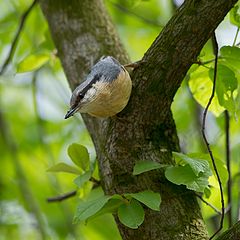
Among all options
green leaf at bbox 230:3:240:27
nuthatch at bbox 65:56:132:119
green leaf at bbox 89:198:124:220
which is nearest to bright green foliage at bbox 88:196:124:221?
green leaf at bbox 89:198:124:220

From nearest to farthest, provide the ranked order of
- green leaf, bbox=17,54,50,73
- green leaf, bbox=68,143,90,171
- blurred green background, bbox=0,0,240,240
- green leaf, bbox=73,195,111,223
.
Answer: green leaf, bbox=73,195,111,223
green leaf, bbox=68,143,90,171
green leaf, bbox=17,54,50,73
blurred green background, bbox=0,0,240,240

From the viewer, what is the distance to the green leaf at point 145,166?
1.61m

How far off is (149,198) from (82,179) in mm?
276

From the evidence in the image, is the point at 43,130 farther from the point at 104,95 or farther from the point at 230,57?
the point at 230,57

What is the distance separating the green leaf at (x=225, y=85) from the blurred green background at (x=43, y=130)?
51.0 inches

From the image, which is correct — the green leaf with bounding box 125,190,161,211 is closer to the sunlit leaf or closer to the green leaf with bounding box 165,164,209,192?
the green leaf with bounding box 165,164,209,192

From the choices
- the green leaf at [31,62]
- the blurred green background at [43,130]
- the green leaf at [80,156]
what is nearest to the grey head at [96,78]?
the green leaf at [80,156]

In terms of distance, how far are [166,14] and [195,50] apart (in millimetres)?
2457

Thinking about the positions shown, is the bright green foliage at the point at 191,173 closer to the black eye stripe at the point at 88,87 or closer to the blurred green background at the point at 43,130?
the black eye stripe at the point at 88,87

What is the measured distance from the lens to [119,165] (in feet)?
5.70

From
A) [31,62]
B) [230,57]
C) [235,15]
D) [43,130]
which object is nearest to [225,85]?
[230,57]

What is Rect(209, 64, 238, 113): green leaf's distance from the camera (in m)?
1.73

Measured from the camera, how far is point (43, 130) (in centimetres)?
349

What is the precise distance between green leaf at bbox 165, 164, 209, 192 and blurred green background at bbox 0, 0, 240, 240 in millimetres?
1465
